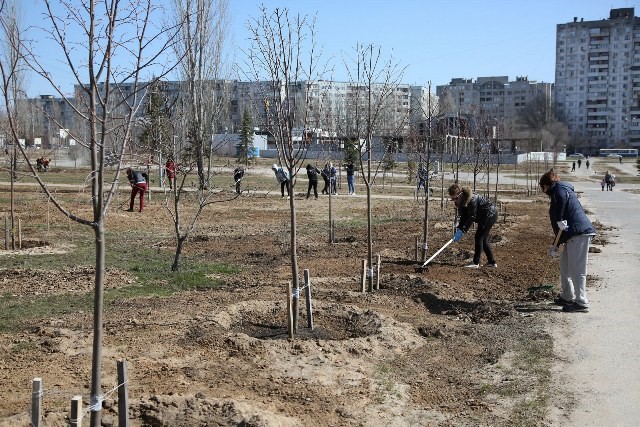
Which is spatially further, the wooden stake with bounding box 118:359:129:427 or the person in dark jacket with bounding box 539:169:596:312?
the person in dark jacket with bounding box 539:169:596:312

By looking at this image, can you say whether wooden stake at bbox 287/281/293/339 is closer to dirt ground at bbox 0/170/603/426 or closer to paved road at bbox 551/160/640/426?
dirt ground at bbox 0/170/603/426

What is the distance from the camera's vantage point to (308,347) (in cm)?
684

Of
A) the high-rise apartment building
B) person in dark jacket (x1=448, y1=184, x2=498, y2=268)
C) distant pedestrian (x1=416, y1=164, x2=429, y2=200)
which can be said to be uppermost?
the high-rise apartment building

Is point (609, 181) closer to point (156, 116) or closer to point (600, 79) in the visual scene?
point (156, 116)

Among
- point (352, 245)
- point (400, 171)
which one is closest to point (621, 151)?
point (400, 171)

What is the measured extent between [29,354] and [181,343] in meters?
1.38

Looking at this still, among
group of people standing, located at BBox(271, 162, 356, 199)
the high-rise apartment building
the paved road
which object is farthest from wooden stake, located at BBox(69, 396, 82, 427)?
the high-rise apartment building

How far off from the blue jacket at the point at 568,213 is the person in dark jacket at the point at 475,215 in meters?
2.30

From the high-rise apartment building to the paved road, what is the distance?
120043 mm

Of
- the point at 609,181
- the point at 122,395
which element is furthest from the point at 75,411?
the point at 609,181

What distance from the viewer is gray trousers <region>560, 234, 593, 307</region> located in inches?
342

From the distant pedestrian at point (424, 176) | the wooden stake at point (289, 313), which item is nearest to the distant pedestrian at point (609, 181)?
the distant pedestrian at point (424, 176)

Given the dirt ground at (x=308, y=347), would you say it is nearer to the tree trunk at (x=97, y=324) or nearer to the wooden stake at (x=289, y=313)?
the wooden stake at (x=289, y=313)

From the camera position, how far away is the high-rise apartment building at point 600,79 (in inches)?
4732
